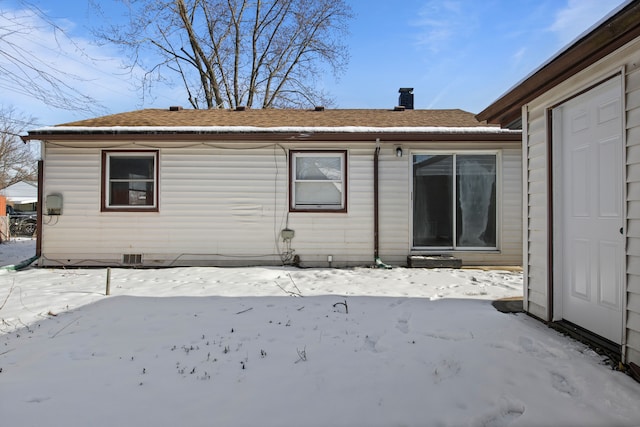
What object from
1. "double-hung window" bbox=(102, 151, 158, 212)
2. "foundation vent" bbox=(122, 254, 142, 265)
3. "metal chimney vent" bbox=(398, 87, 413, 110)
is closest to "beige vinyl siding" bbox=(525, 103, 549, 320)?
"double-hung window" bbox=(102, 151, 158, 212)

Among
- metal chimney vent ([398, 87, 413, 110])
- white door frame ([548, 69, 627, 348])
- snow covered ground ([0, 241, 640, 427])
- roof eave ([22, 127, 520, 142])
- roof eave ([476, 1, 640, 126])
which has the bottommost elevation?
snow covered ground ([0, 241, 640, 427])

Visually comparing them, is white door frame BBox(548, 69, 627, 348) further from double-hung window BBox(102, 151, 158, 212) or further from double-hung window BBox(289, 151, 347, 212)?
double-hung window BBox(102, 151, 158, 212)

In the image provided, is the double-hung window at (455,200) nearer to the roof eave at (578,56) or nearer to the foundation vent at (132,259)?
the roof eave at (578,56)

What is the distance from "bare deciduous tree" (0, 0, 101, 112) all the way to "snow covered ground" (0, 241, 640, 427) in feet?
9.44

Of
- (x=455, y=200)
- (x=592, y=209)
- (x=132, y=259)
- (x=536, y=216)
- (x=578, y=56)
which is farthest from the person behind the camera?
(x=455, y=200)

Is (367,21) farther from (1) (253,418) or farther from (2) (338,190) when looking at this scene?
(1) (253,418)

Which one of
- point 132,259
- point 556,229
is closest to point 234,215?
point 132,259

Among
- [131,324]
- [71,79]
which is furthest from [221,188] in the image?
[131,324]

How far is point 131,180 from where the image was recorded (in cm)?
780

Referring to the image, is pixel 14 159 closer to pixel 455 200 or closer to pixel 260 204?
pixel 260 204

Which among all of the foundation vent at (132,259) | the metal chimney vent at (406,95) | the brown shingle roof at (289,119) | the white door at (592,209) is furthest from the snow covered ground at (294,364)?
the metal chimney vent at (406,95)

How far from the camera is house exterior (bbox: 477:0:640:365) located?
278cm

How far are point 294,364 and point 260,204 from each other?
16.7 ft

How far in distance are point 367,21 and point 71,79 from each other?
37.9 ft
